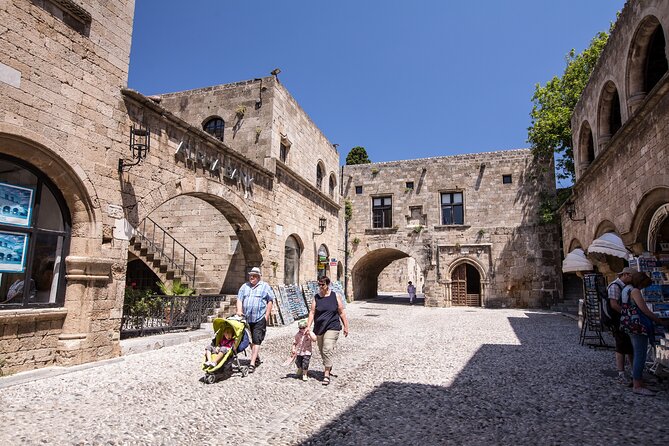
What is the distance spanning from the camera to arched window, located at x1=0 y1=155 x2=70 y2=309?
5.48 metres

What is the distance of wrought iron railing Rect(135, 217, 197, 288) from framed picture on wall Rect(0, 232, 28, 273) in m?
6.53

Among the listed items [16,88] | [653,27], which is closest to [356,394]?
[16,88]

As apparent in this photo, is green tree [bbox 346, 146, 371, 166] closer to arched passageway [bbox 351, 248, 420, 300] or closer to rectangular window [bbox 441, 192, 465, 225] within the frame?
arched passageway [bbox 351, 248, 420, 300]

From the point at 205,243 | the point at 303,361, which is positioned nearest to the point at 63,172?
the point at 303,361

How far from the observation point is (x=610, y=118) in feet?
35.7

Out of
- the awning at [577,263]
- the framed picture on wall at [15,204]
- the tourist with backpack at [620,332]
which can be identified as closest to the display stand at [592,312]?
the awning at [577,263]

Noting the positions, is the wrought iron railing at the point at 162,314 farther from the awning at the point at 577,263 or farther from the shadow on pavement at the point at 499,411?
the awning at the point at 577,263

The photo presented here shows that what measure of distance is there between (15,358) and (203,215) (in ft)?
26.1

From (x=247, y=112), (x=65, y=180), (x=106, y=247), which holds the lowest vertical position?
Answer: (x=106, y=247)

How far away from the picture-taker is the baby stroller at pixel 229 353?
5.38 metres

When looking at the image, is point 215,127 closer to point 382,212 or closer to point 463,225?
point 382,212

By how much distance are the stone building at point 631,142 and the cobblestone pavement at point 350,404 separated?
1848 mm

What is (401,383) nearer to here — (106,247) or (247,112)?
(106,247)

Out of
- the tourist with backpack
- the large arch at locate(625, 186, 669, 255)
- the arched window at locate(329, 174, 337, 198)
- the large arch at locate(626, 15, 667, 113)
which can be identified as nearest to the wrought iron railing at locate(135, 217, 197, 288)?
the arched window at locate(329, 174, 337, 198)
